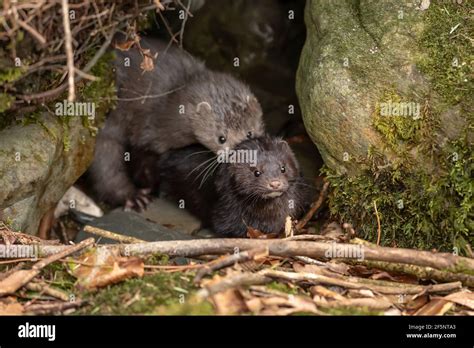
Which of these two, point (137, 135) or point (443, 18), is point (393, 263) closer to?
point (443, 18)

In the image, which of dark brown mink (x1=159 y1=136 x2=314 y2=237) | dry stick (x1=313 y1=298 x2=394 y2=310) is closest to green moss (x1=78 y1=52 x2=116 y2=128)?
dark brown mink (x1=159 y1=136 x2=314 y2=237)

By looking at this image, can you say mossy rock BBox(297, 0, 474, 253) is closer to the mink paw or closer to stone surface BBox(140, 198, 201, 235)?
stone surface BBox(140, 198, 201, 235)

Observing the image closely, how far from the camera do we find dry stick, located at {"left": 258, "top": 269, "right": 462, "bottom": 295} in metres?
4.54

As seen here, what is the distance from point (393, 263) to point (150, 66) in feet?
8.56

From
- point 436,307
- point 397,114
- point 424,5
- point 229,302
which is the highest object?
point 424,5

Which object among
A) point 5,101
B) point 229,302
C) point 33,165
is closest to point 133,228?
point 33,165

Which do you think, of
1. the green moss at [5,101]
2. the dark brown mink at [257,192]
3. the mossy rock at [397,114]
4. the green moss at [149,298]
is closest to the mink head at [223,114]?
the dark brown mink at [257,192]

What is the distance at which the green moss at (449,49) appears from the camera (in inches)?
221

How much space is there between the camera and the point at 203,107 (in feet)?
25.1

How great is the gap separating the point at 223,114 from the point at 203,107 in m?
0.24

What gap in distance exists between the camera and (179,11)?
308 inches

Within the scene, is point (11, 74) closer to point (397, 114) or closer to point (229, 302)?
point (229, 302)

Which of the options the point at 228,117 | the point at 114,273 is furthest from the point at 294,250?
the point at 228,117
